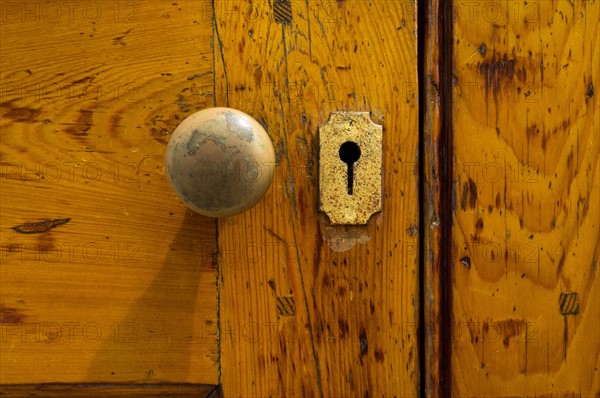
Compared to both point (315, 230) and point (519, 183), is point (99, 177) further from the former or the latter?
point (519, 183)

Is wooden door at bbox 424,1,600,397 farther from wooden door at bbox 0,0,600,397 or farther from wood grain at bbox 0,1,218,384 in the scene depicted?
wood grain at bbox 0,1,218,384

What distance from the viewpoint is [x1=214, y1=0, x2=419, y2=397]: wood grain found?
1.65ft

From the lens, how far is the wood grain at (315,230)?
502mm

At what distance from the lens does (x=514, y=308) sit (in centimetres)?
51

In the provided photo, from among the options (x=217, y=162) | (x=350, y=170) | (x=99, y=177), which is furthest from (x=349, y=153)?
(x=99, y=177)

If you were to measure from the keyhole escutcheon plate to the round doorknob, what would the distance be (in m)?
0.08

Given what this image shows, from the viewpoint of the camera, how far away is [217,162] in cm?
40

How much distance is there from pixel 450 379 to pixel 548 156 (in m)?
0.25

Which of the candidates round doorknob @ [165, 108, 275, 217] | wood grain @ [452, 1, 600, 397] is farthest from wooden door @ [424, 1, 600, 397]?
round doorknob @ [165, 108, 275, 217]

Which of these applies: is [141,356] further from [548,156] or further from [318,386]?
[548,156]

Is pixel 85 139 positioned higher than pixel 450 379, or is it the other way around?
pixel 85 139

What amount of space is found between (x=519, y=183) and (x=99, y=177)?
16.9 inches

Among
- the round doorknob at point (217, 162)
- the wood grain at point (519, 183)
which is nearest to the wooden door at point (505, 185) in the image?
the wood grain at point (519, 183)

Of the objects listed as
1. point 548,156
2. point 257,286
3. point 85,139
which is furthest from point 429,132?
point 85,139
